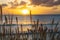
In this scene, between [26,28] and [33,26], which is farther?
[26,28]

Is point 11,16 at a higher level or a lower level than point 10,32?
higher

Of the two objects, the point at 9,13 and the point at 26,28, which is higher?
the point at 9,13

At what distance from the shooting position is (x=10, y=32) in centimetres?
156

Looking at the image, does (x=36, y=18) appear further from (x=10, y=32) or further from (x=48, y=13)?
(x=10, y=32)

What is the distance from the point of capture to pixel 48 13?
5.51ft

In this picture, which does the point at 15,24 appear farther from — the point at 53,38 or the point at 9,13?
the point at 53,38

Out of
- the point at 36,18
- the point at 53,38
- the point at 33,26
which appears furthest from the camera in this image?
the point at 36,18

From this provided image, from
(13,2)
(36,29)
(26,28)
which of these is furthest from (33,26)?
(13,2)

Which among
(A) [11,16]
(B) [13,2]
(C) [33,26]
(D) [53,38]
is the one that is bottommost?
(D) [53,38]

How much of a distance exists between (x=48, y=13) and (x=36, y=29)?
1.05ft

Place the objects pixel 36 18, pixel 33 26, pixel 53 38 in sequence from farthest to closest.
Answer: pixel 36 18 → pixel 33 26 → pixel 53 38

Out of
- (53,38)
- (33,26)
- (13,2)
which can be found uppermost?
(13,2)

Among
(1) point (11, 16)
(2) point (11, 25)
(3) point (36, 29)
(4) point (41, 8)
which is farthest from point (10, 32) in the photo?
(4) point (41, 8)

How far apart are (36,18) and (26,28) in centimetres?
19
